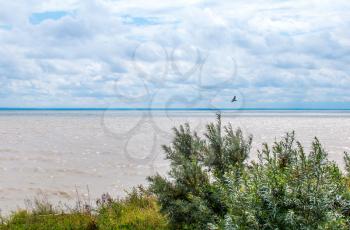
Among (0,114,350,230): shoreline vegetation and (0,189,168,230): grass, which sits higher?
(0,114,350,230): shoreline vegetation

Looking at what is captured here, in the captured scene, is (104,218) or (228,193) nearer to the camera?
(228,193)

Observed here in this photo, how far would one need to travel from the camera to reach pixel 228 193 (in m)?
7.93

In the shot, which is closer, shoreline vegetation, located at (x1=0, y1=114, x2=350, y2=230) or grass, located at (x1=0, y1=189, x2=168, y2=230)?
shoreline vegetation, located at (x1=0, y1=114, x2=350, y2=230)

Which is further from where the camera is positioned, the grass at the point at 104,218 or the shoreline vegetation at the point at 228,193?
the grass at the point at 104,218

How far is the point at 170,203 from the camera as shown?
10164 millimetres

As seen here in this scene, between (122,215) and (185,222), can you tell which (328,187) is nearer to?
(185,222)

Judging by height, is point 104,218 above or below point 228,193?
below

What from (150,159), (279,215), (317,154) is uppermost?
(317,154)

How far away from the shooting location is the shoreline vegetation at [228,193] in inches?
225

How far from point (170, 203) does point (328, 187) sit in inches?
192

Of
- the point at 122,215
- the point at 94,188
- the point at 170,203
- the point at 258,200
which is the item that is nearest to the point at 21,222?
the point at 122,215

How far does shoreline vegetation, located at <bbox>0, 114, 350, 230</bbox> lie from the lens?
18.7 feet

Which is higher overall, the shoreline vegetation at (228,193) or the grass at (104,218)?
the shoreline vegetation at (228,193)

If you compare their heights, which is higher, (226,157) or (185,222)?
(226,157)
